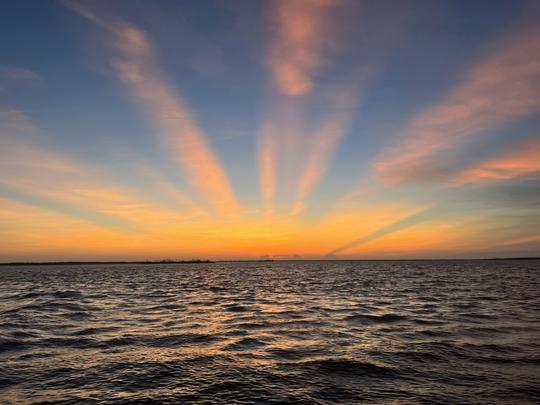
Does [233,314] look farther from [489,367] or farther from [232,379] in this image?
[489,367]

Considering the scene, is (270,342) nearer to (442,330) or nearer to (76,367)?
(76,367)

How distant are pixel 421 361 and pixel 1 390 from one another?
13666mm

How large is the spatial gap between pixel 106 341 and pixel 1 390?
6408 mm

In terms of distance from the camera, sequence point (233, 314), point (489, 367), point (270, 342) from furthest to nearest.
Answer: point (233, 314)
point (270, 342)
point (489, 367)

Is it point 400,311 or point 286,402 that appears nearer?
point 286,402

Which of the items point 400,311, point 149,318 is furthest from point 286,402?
point 400,311

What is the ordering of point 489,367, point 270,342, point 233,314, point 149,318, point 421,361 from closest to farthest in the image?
point 489,367 < point 421,361 < point 270,342 < point 149,318 < point 233,314

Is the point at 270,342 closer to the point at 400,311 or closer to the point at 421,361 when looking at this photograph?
the point at 421,361

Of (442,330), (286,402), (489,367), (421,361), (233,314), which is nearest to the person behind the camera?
(286,402)

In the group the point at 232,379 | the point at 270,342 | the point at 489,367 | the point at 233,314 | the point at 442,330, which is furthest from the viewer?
the point at 233,314

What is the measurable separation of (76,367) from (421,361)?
40.5ft

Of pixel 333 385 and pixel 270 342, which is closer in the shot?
pixel 333 385

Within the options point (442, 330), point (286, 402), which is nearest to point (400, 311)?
point (442, 330)

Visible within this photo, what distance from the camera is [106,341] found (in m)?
17.2
